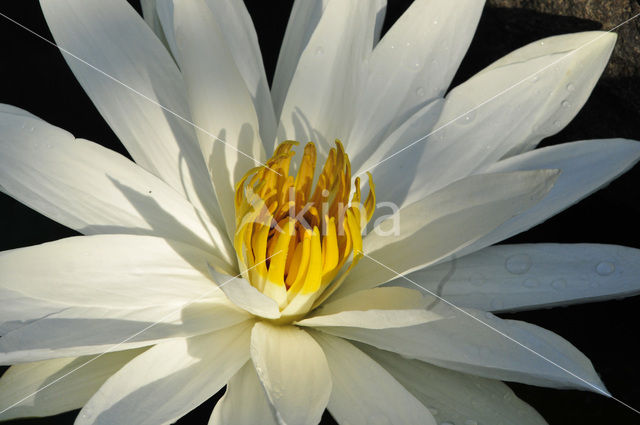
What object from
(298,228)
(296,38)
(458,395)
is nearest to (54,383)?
(298,228)

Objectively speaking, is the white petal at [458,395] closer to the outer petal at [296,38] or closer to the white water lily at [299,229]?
the white water lily at [299,229]

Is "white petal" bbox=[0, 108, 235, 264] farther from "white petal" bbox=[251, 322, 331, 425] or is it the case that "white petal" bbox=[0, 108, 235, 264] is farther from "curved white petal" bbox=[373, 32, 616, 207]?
"curved white petal" bbox=[373, 32, 616, 207]

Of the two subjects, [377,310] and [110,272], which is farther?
[110,272]

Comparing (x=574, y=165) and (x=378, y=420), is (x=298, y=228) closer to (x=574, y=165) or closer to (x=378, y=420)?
(x=378, y=420)

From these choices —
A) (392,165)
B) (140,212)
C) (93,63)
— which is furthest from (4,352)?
(392,165)

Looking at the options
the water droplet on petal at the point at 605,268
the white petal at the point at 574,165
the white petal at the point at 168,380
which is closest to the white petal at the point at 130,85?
the white petal at the point at 168,380

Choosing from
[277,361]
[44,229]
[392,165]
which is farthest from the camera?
[44,229]

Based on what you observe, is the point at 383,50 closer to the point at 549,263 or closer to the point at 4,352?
the point at 549,263
